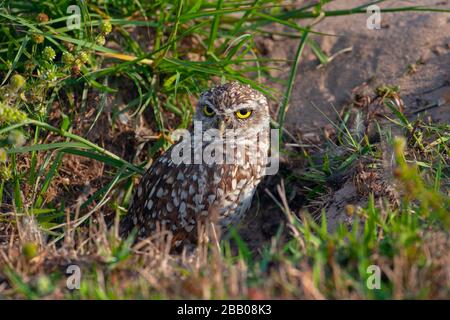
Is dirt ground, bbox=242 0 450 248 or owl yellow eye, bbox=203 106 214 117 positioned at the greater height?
dirt ground, bbox=242 0 450 248

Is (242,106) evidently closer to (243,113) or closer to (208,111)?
(243,113)

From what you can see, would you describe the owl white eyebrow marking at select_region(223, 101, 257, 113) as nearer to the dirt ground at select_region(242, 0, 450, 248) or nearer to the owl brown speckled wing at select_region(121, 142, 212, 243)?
the owl brown speckled wing at select_region(121, 142, 212, 243)

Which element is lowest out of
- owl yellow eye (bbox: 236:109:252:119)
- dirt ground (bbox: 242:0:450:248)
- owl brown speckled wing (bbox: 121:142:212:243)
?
owl brown speckled wing (bbox: 121:142:212:243)

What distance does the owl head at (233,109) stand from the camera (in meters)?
4.18

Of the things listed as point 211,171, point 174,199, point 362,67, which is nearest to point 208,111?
point 211,171

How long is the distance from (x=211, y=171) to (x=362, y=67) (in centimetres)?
184

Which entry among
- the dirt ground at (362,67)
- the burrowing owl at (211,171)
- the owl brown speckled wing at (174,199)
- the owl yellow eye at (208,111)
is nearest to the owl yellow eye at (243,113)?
the burrowing owl at (211,171)

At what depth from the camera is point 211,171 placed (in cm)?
418

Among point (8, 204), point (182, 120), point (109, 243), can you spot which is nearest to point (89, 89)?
point (182, 120)

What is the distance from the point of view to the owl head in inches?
164

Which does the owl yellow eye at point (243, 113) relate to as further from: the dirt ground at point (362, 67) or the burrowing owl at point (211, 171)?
the dirt ground at point (362, 67)

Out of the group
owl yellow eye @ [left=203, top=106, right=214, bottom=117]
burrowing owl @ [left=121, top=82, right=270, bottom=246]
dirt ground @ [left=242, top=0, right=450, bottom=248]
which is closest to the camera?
burrowing owl @ [left=121, top=82, right=270, bottom=246]

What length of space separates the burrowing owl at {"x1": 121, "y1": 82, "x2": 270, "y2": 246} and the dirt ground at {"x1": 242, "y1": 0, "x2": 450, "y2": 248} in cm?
62

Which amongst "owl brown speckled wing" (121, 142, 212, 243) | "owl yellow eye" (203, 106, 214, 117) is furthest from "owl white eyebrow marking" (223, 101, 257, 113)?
"owl brown speckled wing" (121, 142, 212, 243)
